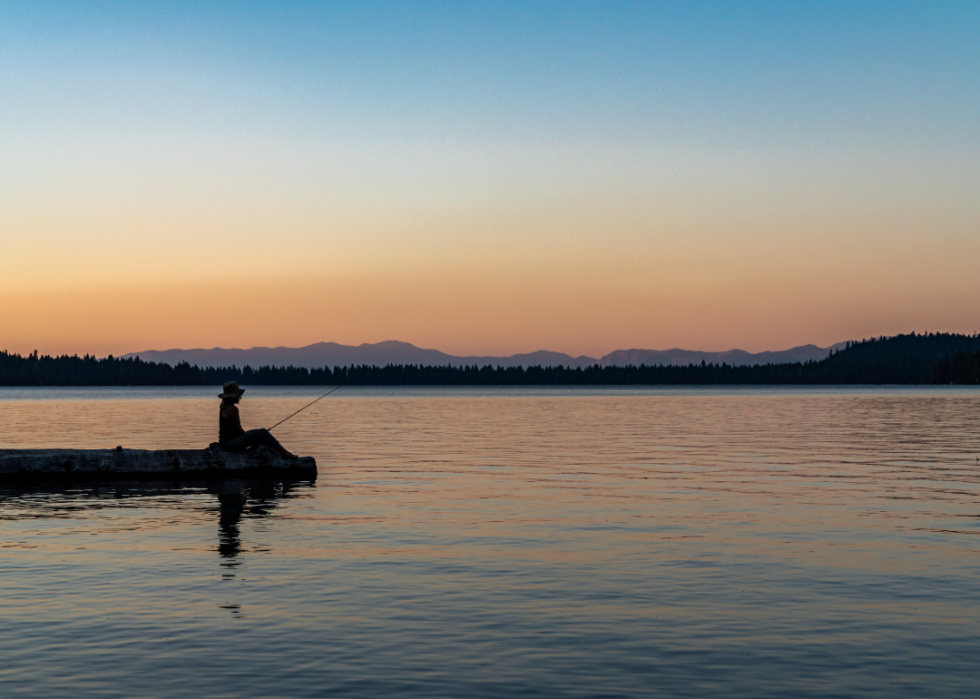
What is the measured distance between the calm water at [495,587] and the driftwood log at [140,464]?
0.70 m

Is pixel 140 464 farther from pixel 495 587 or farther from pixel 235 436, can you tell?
pixel 495 587

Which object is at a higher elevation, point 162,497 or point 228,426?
point 228,426

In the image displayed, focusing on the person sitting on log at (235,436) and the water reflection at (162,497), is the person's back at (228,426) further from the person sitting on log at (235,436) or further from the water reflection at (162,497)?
the water reflection at (162,497)

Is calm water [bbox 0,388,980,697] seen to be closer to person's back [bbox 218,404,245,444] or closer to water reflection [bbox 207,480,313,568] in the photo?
water reflection [bbox 207,480,313,568]

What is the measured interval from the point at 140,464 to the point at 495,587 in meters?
18.5

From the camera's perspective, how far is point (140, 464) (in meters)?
30.5

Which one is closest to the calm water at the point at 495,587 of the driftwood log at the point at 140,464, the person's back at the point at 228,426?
the driftwood log at the point at 140,464

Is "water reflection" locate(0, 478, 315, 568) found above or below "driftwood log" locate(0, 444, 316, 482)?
below

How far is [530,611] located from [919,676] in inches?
A: 188

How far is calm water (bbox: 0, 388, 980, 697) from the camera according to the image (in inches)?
424

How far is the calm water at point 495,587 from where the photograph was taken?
424 inches

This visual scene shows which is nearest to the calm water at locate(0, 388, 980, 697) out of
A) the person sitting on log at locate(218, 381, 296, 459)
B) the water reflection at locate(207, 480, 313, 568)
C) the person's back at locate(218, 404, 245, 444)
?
the water reflection at locate(207, 480, 313, 568)

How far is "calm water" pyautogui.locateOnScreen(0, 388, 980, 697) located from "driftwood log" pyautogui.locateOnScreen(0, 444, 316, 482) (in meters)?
0.70

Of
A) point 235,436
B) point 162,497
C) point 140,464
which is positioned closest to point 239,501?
point 162,497
